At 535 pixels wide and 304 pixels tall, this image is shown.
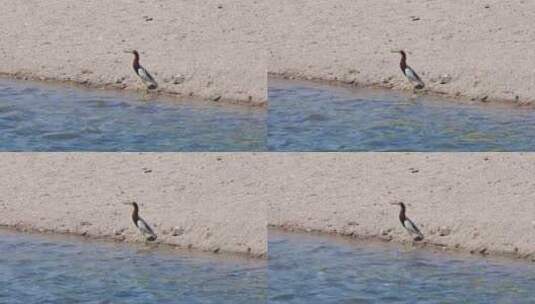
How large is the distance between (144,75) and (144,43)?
1446 mm

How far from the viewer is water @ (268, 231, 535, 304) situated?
21.5 meters

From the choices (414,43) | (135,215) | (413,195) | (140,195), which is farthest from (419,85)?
(135,215)

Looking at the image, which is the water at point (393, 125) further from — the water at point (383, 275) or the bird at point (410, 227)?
the water at point (383, 275)

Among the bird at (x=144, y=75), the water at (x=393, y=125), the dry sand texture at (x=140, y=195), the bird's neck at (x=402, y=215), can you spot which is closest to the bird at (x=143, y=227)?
the dry sand texture at (x=140, y=195)

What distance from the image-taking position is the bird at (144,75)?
25719mm

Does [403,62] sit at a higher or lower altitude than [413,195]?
higher

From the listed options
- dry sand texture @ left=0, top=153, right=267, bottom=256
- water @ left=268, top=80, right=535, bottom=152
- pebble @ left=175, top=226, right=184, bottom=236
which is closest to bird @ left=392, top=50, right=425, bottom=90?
water @ left=268, top=80, right=535, bottom=152

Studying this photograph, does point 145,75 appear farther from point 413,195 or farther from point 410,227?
point 410,227

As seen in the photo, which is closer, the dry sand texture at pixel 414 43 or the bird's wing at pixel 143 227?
the bird's wing at pixel 143 227

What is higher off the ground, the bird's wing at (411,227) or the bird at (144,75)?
the bird at (144,75)

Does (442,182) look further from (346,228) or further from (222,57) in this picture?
(222,57)

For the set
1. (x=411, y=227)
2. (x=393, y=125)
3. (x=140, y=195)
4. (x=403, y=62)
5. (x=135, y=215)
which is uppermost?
(x=403, y=62)

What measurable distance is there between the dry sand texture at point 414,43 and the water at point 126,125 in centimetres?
210

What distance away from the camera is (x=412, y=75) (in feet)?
84.0
